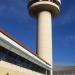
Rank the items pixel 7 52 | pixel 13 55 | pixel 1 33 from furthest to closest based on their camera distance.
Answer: pixel 13 55 < pixel 7 52 < pixel 1 33

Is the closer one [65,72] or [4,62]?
[4,62]

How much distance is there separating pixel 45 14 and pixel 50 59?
14.3m

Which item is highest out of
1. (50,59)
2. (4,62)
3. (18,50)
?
(50,59)

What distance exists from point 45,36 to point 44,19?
571cm

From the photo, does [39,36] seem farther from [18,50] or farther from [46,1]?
[18,50]

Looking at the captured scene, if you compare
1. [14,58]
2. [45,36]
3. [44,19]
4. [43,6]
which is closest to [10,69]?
[14,58]

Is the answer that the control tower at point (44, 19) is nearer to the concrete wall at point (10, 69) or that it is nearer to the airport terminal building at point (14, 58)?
the airport terminal building at point (14, 58)

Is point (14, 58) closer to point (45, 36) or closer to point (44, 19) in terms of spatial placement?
point (45, 36)

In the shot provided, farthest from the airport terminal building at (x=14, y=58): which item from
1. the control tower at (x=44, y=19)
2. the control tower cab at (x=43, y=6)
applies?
the control tower cab at (x=43, y=6)

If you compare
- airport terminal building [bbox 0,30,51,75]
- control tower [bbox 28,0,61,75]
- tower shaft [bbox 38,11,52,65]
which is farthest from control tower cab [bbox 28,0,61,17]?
airport terminal building [bbox 0,30,51,75]

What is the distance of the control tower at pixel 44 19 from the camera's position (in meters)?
62.0

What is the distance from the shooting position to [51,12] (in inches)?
2702

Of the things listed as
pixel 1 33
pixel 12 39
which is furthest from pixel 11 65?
pixel 1 33

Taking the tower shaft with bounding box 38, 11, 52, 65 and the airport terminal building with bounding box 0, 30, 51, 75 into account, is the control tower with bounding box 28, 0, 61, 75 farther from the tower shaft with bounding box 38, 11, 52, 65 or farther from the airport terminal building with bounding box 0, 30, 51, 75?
the airport terminal building with bounding box 0, 30, 51, 75
